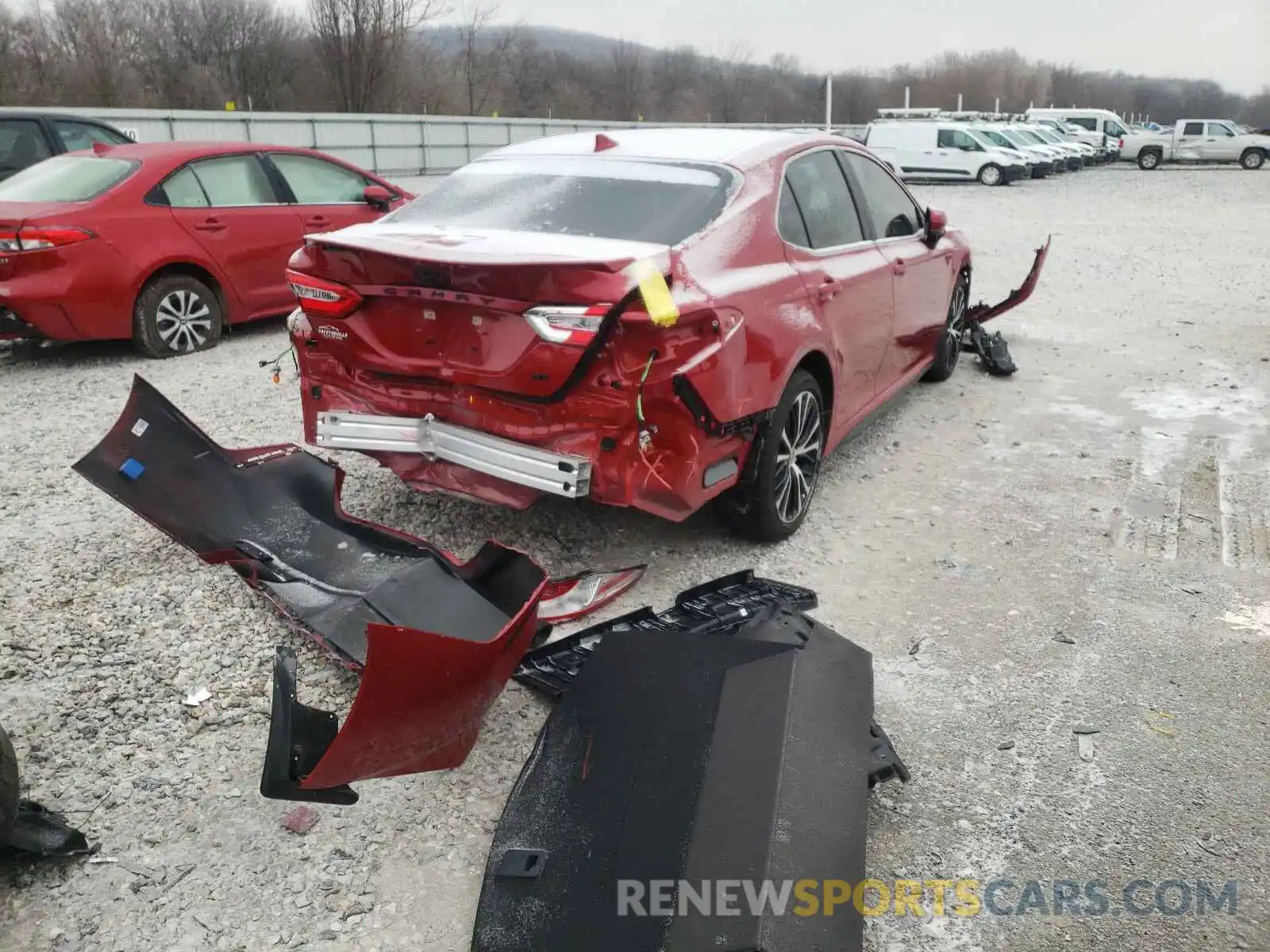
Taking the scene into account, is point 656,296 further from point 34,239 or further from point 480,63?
point 480,63

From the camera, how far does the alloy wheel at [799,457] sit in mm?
4277

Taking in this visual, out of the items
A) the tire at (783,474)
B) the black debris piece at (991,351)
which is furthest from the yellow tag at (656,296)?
the black debris piece at (991,351)

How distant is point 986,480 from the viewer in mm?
5328

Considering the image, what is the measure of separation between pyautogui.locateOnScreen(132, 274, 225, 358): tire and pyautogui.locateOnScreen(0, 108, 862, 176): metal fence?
1349 cm

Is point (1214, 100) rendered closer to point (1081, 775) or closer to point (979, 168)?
point (979, 168)

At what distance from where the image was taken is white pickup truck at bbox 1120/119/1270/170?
31875 millimetres

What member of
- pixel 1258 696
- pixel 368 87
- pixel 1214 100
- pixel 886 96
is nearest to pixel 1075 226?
pixel 1258 696

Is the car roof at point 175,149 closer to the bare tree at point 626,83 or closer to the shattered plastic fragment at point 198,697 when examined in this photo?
the shattered plastic fragment at point 198,697

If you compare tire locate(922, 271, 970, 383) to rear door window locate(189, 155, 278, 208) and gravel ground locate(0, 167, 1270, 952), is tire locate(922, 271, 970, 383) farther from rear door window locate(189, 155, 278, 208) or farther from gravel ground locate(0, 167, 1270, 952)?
rear door window locate(189, 155, 278, 208)

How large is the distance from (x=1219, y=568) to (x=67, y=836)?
4341 millimetres

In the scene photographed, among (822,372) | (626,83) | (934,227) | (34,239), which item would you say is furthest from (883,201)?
(626,83)

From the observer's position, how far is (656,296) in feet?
11.1

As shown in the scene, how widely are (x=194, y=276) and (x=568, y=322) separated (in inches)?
206

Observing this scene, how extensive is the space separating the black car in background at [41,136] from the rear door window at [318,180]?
67.2 inches
